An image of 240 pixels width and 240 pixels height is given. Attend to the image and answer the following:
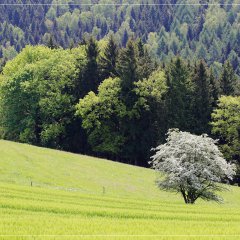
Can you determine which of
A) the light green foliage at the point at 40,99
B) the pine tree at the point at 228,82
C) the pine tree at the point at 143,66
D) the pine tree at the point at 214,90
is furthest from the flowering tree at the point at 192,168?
the pine tree at the point at 228,82

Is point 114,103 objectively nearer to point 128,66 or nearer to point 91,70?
point 128,66

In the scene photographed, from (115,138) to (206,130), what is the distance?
1514 centimetres

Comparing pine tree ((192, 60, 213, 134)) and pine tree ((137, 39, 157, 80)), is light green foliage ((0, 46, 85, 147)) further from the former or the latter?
pine tree ((192, 60, 213, 134))

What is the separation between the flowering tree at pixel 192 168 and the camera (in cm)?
4453

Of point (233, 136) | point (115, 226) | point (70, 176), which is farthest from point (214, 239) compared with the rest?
point (233, 136)

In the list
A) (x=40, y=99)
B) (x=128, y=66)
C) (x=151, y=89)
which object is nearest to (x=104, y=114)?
(x=151, y=89)

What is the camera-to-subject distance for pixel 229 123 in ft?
276

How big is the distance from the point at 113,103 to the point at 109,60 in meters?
11.9

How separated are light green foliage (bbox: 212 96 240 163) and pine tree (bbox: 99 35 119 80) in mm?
21051

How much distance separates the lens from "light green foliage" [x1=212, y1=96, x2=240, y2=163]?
81.4m

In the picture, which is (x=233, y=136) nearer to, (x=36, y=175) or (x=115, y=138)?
(x=115, y=138)

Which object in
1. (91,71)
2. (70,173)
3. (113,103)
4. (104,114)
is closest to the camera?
(70,173)

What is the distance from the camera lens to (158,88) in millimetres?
87375

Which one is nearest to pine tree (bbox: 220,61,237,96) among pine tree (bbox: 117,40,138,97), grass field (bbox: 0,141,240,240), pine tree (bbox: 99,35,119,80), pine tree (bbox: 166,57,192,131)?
pine tree (bbox: 166,57,192,131)
